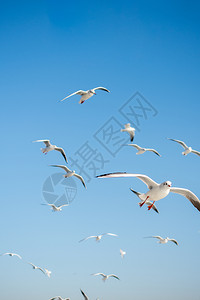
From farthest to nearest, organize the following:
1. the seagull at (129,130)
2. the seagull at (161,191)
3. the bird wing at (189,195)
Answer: the seagull at (129,130), the bird wing at (189,195), the seagull at (161,191)

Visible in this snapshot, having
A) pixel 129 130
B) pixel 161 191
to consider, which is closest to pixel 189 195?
pixel 161 191

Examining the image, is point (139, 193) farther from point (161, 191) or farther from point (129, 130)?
point (129, 130)

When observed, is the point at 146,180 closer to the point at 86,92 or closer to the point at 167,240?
the point at 86,92

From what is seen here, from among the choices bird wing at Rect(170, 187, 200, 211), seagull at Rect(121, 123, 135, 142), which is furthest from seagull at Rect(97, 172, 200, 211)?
seagull at Rect(121, 123, 135, 142)

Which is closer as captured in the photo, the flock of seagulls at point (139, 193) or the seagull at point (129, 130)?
the flock of seagulls at point (139, 193)

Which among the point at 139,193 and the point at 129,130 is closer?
the point at 139,193

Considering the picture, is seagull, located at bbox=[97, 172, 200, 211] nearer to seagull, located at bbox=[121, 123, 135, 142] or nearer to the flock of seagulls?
the flock of seagulls

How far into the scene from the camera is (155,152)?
2477cm

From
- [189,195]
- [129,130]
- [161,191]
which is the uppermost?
[129,130]

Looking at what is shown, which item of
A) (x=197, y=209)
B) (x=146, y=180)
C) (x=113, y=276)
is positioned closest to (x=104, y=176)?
(x=146, y=180)

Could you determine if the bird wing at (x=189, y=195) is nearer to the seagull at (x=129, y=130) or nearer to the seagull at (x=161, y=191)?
the seagull at (x=161, y=191)

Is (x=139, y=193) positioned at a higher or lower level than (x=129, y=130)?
lower

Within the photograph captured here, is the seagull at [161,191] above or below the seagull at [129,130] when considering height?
below

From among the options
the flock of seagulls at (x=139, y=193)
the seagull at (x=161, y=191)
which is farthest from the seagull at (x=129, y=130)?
the seagull at (x=161, y=191)
